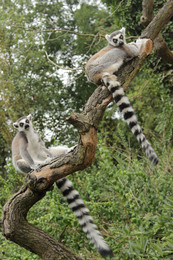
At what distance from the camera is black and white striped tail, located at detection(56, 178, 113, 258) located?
Answer: 338 centimetres

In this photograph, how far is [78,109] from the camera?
15.3 meters

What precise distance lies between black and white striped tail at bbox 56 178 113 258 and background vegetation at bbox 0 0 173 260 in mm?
348

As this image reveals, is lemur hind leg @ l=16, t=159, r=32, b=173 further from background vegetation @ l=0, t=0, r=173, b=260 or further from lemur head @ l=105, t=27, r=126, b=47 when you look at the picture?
lemur head @ l=105, t=27, r=126, b=47

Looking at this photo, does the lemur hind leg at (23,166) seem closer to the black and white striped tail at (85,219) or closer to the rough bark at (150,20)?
the black and white striped tail at (85,219)

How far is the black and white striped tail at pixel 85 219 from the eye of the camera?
11.1 ft

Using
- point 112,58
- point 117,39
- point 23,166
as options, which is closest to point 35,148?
point 23,166

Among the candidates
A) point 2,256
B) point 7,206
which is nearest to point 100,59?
point 7,206

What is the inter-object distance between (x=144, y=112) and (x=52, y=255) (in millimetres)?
9345

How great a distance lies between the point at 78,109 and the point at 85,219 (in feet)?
38.7

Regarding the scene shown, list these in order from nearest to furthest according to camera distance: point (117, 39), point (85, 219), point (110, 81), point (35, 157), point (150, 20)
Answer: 1. point (85, 219)
2. point (110, 81)
3. point (35, 157)
4. point (117, 39)
5. point (150, 20)

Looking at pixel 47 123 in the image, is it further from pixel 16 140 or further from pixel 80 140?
pixel 80 140

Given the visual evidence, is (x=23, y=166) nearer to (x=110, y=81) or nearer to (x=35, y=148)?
(x=35, y=148)

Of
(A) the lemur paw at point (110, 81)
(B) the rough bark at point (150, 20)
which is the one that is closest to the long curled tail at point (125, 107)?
(A) the lemur paw at point (110, 81)

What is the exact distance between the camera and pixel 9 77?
41.4 feet
